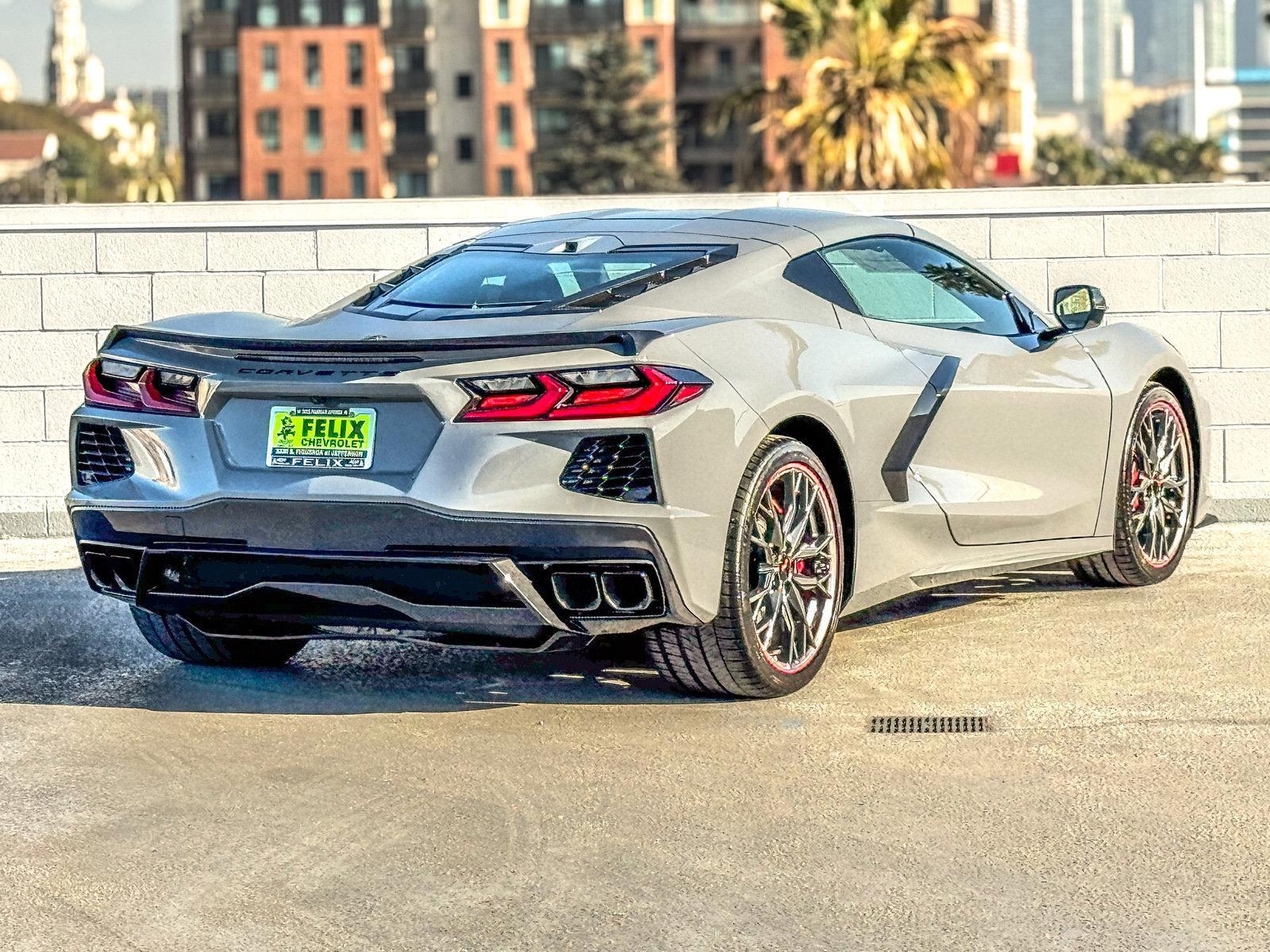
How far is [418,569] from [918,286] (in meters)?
2.24

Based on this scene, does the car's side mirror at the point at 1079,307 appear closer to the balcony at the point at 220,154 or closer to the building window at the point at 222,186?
the building window at the point at 222,186

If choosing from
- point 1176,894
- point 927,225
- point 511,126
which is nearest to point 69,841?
point 1176,894

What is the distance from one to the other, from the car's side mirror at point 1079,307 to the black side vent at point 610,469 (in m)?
2.51

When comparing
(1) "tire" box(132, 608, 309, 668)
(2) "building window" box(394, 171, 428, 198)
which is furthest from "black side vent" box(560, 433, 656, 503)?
(2) "building window" box(394, 171, 428, 198)

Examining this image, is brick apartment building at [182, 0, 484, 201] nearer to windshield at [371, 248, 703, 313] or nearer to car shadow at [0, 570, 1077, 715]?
car shadow at [0, 570, 1077, 715]

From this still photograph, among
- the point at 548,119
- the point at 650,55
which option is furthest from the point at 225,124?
the point at 650,55

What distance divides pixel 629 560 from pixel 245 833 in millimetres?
1258

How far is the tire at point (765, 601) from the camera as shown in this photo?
570 centimetres

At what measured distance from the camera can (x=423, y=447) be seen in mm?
5453

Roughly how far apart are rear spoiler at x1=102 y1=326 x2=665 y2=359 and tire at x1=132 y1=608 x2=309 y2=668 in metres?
1.13

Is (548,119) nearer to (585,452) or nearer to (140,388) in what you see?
(140,388)

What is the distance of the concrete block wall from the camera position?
10.2m

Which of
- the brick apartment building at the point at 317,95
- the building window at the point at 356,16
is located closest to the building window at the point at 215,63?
the brick apartment building at the point at 317,95

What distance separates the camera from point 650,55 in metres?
100
